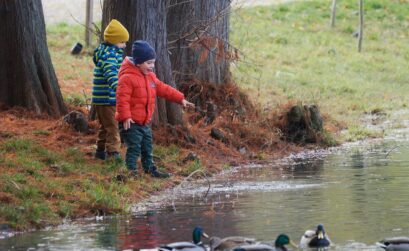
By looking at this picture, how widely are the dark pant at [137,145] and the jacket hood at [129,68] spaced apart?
0.69m

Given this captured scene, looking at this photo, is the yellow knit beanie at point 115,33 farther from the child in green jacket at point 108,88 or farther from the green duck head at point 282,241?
the green duck head at point 282,241

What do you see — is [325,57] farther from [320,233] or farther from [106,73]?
[320,233]

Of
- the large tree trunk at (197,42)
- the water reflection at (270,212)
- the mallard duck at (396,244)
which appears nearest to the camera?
the mallard duck at (396,244)

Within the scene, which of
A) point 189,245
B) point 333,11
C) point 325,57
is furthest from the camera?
point 333,11

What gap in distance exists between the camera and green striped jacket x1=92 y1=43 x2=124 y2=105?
1491 cm

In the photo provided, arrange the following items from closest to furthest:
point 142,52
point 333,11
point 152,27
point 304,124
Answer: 1. point 142,52
2. point 152,27
3. point 304,124
4. point 333,11

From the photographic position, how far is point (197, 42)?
738 inches

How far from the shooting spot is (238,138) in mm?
18359

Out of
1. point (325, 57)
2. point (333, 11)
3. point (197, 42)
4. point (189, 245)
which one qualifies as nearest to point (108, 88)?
point (197, 42)

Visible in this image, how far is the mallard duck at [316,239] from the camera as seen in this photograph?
1020 centimetres

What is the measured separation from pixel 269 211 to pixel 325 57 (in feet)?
70.5

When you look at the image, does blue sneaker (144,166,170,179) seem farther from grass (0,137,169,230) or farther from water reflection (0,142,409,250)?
water reflection (0,142,409,250)

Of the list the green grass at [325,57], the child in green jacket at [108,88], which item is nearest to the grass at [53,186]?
the child in green jacket at [108,88]

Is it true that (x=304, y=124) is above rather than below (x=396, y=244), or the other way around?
above
